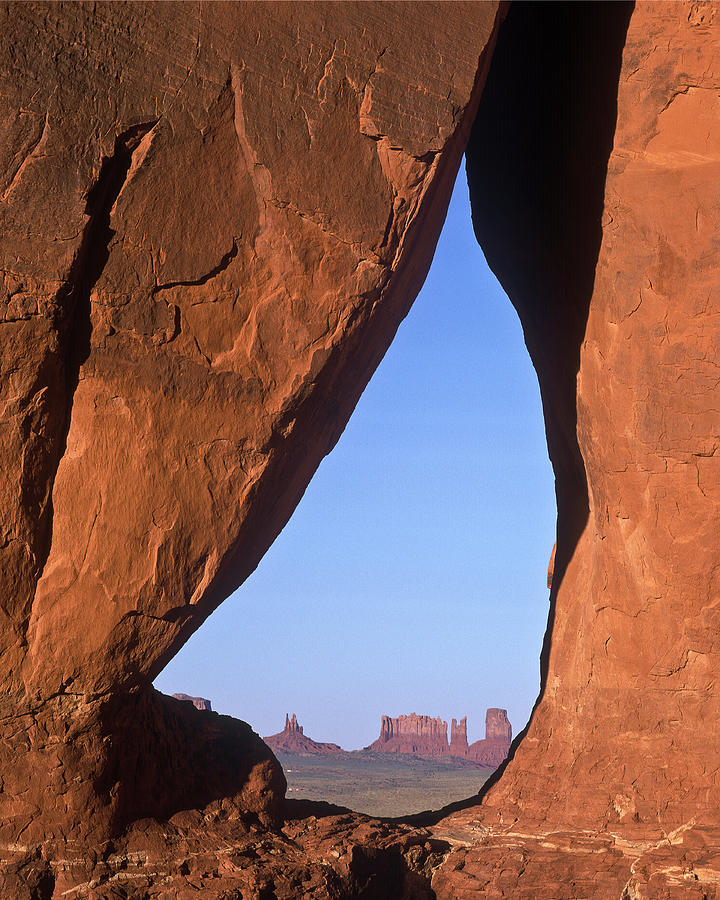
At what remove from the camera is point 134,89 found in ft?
15.8

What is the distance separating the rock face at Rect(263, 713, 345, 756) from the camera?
37.8m

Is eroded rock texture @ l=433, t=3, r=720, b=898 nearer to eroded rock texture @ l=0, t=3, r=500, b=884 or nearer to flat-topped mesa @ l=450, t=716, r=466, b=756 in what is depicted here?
eroded rock texture @ l=0, t=3, r=500, b=884

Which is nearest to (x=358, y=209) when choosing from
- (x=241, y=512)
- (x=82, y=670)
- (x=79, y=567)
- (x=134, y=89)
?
(x=134, y=89)

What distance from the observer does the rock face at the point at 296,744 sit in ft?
124

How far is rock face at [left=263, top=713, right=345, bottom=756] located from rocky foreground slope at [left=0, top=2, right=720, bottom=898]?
3181 cm

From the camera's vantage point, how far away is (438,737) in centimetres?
4628

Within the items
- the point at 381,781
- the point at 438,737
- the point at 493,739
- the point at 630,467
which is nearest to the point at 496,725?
the point at 493,739

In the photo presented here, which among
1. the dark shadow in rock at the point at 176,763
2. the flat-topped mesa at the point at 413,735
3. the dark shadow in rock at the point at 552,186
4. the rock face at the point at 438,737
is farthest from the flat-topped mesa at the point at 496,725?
the dark shadow in rock at the point at 176,763

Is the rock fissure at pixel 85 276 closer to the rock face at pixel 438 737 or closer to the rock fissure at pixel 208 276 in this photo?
the rock fissure at pixel 208 276

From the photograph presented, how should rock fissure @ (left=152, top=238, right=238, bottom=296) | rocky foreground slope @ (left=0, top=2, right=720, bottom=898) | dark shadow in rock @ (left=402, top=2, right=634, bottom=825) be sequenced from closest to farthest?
1. rocky foreground slope @ (left=0, top=2, right=720, bottom=898)
2. rock fissure @ (left=152, top=238, right=238, bottom=296)
3. dark shadow in rock @ (left=402, top=2, right=634, bottom=825)

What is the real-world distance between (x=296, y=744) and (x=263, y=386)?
35777 millimetres

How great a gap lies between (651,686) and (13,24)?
5462 millimetres

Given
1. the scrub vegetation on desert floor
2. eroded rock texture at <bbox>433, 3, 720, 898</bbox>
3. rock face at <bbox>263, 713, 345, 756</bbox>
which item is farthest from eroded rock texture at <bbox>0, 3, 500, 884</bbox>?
rock face at <bbox>263, 713, 345, 756</bbox>

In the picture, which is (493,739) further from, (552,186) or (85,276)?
(85,276)
